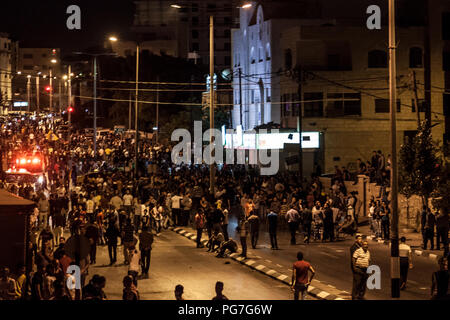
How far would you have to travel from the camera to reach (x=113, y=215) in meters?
24.1

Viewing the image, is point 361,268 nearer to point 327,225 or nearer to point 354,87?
point 327,225

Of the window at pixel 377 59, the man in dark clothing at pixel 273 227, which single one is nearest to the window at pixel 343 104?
the window at pixel 377 59

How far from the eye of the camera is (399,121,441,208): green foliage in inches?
1161

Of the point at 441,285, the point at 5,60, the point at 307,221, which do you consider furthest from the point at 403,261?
the point at 5,60

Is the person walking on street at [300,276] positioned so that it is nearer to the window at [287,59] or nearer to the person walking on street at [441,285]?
the person walking on street at [441,285]

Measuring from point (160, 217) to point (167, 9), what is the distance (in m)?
123

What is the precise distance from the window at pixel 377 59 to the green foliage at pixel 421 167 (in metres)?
23.0

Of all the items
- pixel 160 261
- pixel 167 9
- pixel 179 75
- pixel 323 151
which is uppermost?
pixel 167 9

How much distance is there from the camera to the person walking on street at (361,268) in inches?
679

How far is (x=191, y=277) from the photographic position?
68.5 feet

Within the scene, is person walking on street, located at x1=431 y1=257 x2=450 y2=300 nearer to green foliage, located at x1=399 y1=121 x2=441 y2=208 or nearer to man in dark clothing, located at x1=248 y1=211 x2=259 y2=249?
man in dark clothing, located at x1=248 y1=211 x2=259 y2=249
